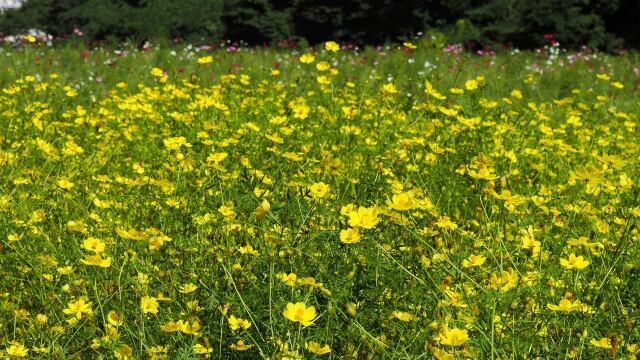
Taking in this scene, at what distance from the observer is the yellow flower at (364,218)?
5.34ft

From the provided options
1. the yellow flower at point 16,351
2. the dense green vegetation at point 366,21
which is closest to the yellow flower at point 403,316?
the yellow flower at point 16,351

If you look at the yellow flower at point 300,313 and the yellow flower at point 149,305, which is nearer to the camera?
the yellow flower at point 300,313

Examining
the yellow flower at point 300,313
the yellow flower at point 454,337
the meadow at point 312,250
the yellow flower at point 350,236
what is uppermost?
the yellow flower at point 350,236

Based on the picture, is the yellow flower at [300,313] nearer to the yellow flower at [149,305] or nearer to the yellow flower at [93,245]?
the yellow flower at [149,305]

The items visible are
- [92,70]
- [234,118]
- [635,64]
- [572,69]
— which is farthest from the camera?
[635,64]

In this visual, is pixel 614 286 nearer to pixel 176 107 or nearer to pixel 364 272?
pixel 364 272

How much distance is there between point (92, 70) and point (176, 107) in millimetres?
3616

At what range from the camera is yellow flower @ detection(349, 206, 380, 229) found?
5.34 ft

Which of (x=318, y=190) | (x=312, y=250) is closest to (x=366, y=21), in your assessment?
(x=312, y=250)

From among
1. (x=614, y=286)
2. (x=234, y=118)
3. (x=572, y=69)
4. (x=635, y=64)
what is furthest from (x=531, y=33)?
(x=614, y=286)

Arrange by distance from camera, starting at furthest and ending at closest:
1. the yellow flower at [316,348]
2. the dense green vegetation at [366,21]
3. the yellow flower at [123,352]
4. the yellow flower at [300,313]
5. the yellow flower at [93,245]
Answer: the dense green vegetation at [366,21]
the yellow flower at [93,245]
the yellow flower at [123,352]
the yellow flower at [316,348]
the yellow flower at [300,313]

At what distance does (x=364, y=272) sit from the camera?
185 cm

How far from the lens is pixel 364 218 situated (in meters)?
1.66

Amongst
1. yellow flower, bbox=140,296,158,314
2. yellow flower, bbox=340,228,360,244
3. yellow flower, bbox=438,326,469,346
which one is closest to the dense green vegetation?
yellow flower, bbox=140,296,158,314
